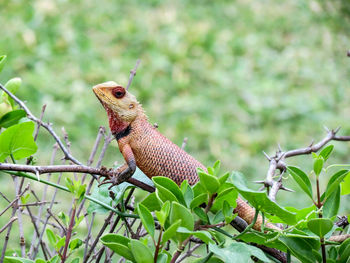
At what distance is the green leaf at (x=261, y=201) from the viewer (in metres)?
1.22

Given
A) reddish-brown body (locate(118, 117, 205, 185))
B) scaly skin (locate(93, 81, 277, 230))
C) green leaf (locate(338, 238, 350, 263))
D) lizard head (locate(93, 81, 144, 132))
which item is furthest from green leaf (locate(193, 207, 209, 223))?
lizard head (locate(93, 81, 144, 132))

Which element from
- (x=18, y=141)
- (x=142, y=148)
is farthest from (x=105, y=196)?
(x=142, y=148)

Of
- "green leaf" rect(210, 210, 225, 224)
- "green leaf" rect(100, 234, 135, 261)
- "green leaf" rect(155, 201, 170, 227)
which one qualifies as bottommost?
"green leaf" rect(100, 234, 135, 261)

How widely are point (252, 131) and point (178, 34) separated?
7.63 feet

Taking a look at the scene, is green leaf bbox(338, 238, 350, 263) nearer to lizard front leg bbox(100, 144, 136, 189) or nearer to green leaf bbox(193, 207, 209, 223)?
green leaf bbox(193, 207, 209, 223)

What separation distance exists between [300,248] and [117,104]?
3.68 feet

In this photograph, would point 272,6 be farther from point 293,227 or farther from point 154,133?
point 293,227

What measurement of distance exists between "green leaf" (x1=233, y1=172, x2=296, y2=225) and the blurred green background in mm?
4099

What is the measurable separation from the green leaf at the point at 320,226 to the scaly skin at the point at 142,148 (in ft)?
1.80

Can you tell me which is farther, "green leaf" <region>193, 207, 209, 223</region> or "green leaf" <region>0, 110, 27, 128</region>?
"green leaf" <region>0, 110, 27, 128</region>

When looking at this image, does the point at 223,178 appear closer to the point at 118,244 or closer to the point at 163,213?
the point at 163,213

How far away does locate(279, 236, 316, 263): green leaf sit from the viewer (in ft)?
4.36

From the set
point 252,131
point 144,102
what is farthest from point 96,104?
point 252,131

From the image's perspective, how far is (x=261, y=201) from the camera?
126 centimetres
